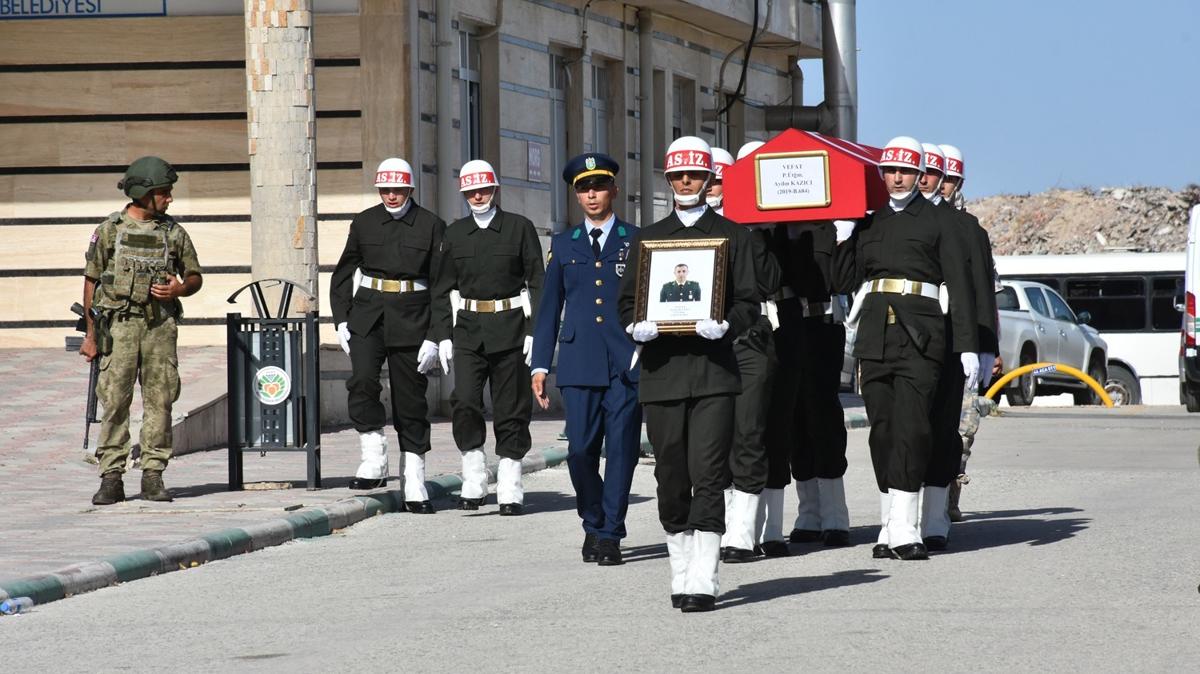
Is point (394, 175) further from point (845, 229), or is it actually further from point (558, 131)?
point (558, 131)

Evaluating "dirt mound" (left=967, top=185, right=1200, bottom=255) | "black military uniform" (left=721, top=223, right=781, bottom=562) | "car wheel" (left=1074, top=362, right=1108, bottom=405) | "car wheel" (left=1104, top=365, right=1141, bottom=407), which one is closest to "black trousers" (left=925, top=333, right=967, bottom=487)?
"black military uniform" (left=721, top=223, right=781, bottom=562)

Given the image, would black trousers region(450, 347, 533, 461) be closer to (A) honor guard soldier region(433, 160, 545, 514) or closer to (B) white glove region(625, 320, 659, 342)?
(A) honor guard soldier region(433, 160, 545, 514)

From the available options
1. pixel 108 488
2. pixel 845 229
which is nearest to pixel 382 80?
pixel 108 488

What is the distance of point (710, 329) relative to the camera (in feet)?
29.9

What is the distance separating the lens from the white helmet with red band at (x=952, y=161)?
12.3 m

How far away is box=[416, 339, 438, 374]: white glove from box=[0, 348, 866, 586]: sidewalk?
966 mm

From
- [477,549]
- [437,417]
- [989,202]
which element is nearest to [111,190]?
[437,417]

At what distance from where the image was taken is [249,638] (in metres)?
8.75

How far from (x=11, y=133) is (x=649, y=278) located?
1559 cm

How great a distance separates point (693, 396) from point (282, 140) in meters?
10.7

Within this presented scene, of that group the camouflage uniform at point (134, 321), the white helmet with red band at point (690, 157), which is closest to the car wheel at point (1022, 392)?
the camouflage uniform at point (134, 321)

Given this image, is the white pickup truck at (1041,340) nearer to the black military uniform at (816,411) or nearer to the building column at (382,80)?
the building column at (382,80)

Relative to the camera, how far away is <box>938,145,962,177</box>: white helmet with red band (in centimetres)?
1227

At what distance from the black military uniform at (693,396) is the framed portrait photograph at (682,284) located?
98 millimetres
